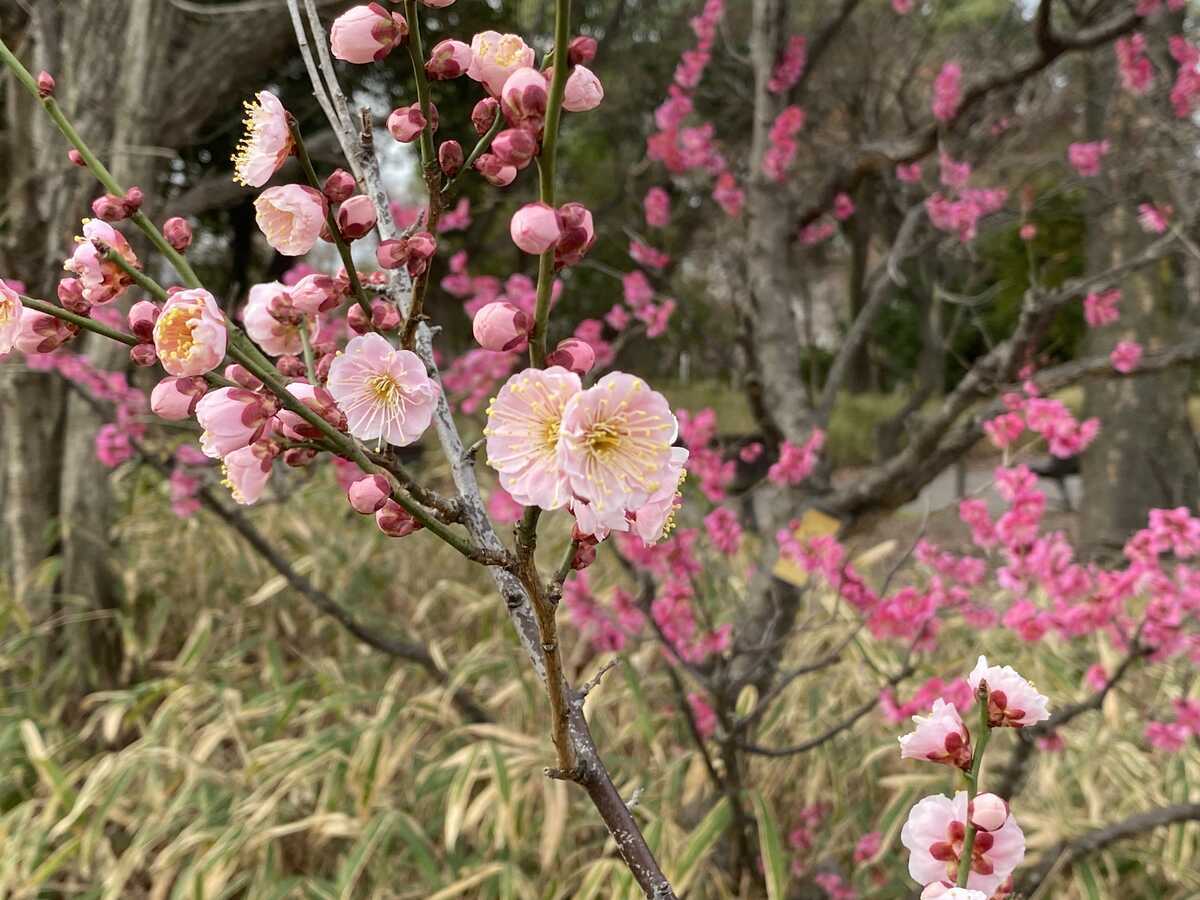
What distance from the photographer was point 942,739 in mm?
581

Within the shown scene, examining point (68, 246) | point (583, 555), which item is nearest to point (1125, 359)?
point (583, 555)

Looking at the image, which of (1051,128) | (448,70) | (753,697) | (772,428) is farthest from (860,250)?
(448,70)

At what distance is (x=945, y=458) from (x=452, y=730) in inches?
59.8

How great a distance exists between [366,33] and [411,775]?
2.22 m

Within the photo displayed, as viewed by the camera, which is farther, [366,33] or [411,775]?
[411,775]

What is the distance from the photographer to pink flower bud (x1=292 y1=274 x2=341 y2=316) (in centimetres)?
61

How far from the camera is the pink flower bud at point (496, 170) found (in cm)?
48

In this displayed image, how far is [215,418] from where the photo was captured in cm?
52

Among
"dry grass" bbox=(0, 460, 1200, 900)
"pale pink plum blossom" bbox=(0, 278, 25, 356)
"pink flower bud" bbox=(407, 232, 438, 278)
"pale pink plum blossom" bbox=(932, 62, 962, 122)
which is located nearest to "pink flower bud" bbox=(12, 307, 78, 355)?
"pale pink plum blossom" bbox=(0, 278, 25, 356)

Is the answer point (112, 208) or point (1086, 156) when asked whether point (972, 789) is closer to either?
point (112, 208)

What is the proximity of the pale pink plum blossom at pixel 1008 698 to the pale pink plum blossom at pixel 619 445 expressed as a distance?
0.27m

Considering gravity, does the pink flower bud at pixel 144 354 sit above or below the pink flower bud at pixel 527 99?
below

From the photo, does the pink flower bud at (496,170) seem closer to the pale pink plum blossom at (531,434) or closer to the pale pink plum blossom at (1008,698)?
the pale pink plum blossom at (531,434)

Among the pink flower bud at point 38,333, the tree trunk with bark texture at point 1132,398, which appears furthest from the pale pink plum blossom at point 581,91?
the tree trunk with bark texture at point 1132,398
